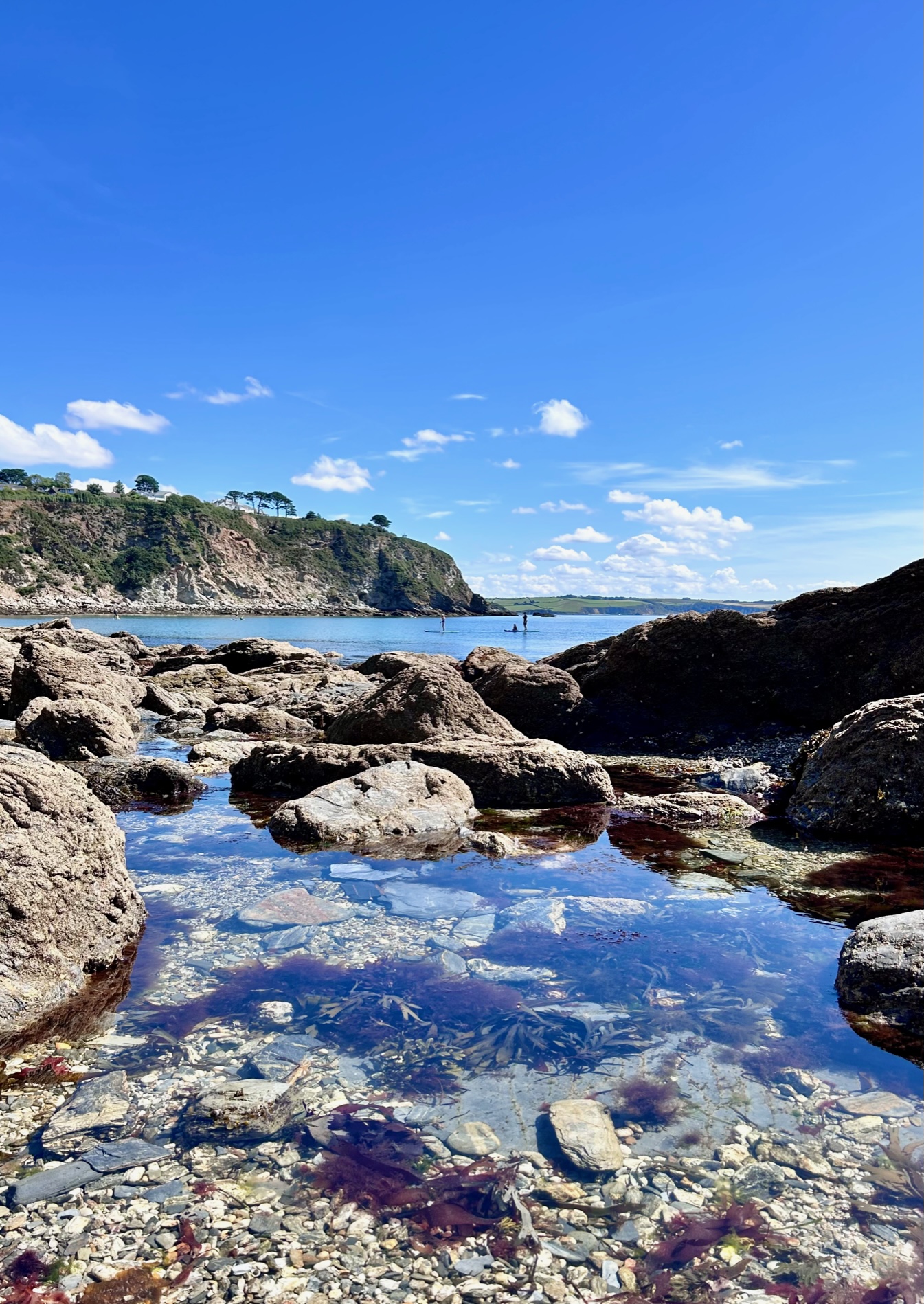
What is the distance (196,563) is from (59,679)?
141072mm

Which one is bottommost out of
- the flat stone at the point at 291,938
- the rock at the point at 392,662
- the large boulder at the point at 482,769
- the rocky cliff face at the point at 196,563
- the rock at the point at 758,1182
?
the rock at the point at 758,1182

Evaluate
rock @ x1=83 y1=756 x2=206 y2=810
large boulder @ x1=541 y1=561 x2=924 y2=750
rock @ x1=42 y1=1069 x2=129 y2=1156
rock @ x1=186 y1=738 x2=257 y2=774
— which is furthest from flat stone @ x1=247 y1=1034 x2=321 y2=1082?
large boulder @ x1=541 y1=561 x2=924 y2=750

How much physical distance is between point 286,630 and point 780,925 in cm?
8526

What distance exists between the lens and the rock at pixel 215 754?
13977mm

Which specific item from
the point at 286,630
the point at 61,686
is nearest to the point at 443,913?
the point at 61,686

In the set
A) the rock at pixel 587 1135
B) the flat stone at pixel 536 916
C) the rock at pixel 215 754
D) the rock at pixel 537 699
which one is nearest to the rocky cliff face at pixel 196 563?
the rock at pixel 215 754

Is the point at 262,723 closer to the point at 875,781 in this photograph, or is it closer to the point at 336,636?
the point at 875,781

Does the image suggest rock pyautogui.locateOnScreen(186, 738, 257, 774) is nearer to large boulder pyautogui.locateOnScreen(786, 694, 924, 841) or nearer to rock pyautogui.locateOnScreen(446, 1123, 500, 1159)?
large boulder pyautogui.locateOnScreen(786, 694, 924, 841)

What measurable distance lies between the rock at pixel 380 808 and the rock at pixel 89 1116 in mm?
5052

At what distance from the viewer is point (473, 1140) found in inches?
154

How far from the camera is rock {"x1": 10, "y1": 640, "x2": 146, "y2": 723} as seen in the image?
16125mm

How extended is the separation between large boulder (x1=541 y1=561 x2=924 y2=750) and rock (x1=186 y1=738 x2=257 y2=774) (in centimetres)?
698

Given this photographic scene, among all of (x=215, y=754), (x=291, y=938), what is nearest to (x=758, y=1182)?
(x=291, y=938)

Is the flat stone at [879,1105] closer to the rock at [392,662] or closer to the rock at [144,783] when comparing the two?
the rock at [144,783]
